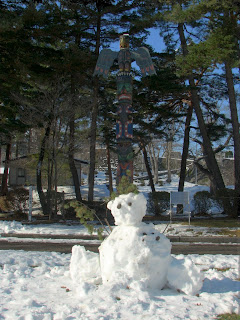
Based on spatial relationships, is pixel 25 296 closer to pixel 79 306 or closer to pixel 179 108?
pixel 79 306

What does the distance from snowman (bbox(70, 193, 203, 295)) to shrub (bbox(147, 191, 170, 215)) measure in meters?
11.6

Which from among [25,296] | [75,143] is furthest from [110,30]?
[25,296]

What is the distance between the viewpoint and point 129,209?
5.26 m

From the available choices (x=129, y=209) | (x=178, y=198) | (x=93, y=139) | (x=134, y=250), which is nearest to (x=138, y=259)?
(x=134, y=250)

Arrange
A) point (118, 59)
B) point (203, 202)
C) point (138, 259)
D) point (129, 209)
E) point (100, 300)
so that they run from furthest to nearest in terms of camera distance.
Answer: point (203, 202) < point (118, 59) < point (129, 209) < point (138, 259) < point (100, 300)

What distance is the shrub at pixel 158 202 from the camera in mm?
16906

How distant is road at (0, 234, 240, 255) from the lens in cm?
915

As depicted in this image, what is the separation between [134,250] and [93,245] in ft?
16.9

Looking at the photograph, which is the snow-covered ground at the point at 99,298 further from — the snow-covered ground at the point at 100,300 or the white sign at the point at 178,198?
the white sign at the point at 178,198

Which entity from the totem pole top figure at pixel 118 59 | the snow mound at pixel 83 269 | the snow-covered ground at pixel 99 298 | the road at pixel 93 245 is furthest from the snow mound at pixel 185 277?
the totem pole top figure at pixel 118 59

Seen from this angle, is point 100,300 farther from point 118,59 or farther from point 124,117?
point 118,59

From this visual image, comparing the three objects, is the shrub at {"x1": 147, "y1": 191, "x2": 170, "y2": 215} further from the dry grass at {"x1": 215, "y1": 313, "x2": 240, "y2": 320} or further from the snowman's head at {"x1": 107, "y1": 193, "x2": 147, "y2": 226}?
the dry grass at {"x1": 215, "y1": 313, "x2": 240, "y2": 320}

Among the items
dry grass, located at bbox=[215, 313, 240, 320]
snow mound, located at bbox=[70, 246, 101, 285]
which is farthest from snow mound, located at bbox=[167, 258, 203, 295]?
snow mound, located at bbox=[70, 246, 101, 285]

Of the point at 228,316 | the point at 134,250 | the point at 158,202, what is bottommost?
the point at 228,316
